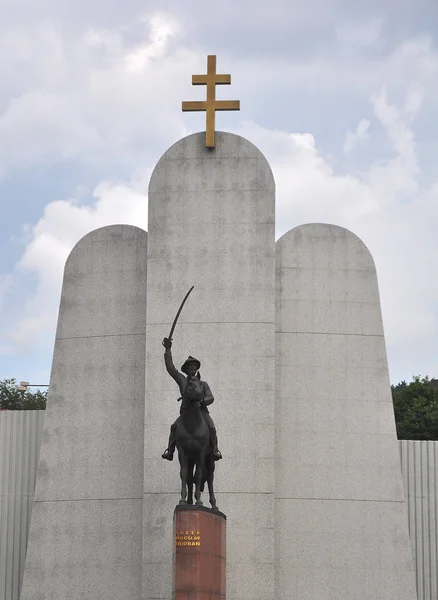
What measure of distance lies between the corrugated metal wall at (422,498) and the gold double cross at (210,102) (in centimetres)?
728

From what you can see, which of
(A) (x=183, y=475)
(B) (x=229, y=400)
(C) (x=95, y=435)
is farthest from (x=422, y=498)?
(A) (x=183, y=475)

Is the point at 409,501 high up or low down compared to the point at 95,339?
down

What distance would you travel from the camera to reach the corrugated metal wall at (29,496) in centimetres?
2669

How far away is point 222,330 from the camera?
2516 centimetres

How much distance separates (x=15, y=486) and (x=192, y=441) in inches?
292

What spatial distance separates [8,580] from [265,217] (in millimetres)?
8950

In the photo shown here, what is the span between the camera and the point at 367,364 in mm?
25734

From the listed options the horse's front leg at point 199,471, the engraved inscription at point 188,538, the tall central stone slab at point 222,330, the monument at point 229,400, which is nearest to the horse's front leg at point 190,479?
A: the horse's front leg at point 199,471

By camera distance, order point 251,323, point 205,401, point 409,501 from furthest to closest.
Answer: point 409,501 < point 251,323 < point 205,401

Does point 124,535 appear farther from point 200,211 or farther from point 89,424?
point 200,211

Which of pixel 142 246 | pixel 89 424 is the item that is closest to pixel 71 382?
pixel 89 424

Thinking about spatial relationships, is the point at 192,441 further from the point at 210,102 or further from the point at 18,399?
the point at 18,399

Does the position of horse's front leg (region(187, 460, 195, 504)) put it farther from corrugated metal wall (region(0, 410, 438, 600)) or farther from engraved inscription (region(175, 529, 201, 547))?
corrugated metal wall (region(0, 410, 438, 600))

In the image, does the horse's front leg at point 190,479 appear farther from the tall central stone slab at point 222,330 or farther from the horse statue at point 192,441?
the tall central stone slab at point 222,330
